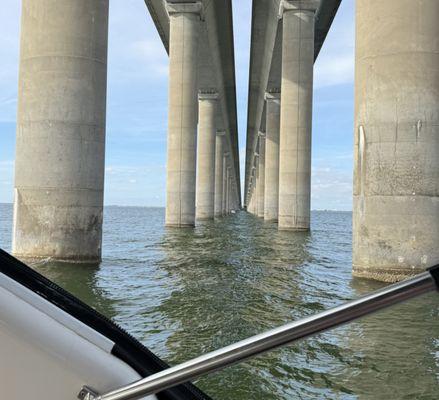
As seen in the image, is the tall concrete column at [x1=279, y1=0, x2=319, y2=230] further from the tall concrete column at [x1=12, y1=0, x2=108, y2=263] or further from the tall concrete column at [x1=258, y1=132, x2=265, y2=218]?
the tall concrete column at [x1=258, y1=132, x2=265, y2=218]

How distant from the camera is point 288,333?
4.26 ft

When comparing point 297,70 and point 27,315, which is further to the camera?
point 297,70

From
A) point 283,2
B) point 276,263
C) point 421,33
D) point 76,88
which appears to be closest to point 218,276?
point 276,263

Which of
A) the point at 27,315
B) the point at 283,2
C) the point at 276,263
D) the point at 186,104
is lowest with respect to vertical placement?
the point at 276,263

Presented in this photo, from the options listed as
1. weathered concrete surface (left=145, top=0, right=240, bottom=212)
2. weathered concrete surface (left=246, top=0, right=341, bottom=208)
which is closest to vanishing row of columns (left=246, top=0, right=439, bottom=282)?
weathered concrete surface (left=246, top=0, right=341, bottom=208)

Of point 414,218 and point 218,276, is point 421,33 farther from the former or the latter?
point 218,276

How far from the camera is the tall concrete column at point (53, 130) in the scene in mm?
9664

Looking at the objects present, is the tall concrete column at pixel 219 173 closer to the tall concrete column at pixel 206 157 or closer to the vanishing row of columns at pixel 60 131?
the tall concrete column at pixel 206 157

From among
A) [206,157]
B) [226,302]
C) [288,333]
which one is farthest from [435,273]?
[206,157]

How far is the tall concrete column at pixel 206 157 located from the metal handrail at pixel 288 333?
37913mm

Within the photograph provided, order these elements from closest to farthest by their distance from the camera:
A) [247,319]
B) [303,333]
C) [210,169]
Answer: [303,333] → [247,319] → [210,169]

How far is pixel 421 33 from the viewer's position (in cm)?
833

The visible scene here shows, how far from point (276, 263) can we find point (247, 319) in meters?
5.71

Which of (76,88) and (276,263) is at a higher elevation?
(76,88)
